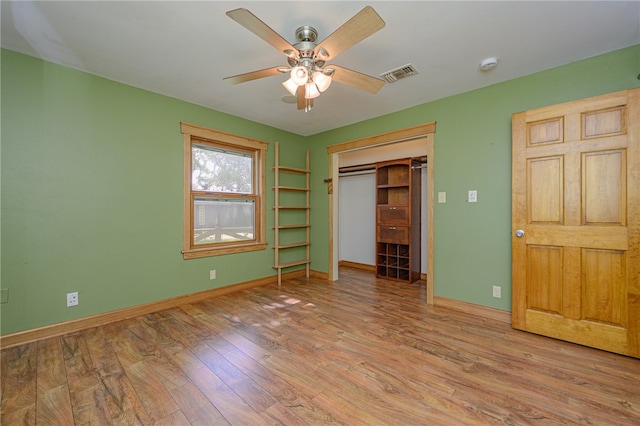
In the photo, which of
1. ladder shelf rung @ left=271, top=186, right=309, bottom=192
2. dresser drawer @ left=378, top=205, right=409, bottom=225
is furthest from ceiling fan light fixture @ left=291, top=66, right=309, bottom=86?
dresser drawer @ left=378, top=205, right=409, bottom=225

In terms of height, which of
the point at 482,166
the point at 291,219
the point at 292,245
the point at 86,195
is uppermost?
the point at 482,166

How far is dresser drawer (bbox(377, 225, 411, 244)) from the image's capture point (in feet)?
14.5

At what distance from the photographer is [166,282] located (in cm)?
313

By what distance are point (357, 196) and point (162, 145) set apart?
3652mm

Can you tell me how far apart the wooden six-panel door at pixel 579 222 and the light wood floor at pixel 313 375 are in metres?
0.24

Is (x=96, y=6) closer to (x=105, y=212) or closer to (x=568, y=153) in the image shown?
(x=105, y=212)

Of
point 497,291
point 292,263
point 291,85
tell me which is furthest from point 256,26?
point 292,263

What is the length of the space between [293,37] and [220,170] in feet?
7.27

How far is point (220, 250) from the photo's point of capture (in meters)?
3.62

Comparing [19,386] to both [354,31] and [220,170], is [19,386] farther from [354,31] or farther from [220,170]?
[354,31]

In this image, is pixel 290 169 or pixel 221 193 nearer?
pixel 221 193

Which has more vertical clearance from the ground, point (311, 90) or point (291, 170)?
point (311, 90)

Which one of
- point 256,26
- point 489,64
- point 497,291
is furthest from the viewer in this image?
point 497,291

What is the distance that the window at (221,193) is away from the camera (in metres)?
3.37
